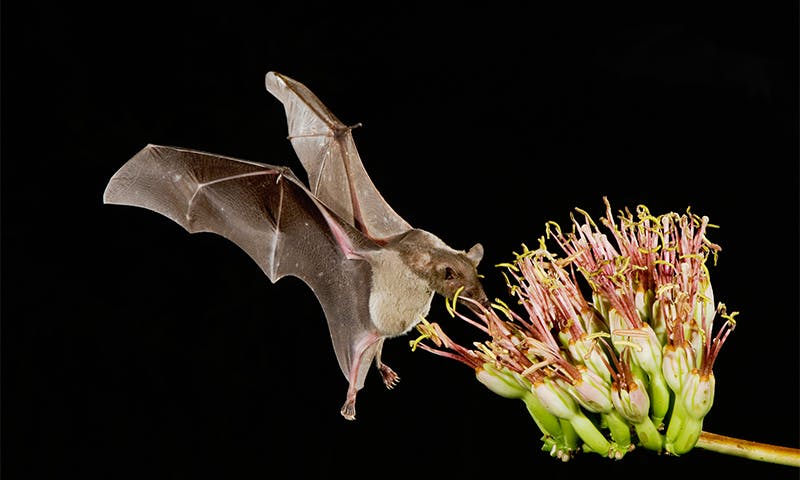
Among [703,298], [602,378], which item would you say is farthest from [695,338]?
[602,378]

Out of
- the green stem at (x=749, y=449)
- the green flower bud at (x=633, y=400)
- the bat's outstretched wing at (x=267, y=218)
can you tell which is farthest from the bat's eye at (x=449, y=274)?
the green stem at (x=749, y=449)

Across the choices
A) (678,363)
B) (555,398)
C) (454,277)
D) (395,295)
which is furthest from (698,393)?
(395,295)

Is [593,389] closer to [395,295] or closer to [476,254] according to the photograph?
[476,254]

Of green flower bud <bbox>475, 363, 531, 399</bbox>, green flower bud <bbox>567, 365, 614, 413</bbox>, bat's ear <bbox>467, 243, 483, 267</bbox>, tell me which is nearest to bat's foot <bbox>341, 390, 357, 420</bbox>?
green flower bud <bbox>475, 363, 531, 399</bbox>

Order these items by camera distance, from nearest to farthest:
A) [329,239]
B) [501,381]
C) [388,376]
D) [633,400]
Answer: [633,400] < [501,381] < [329,239] < [388,376]

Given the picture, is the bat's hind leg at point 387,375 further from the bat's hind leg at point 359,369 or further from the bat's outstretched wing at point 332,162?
the bat's outstretched wing at point 332,162

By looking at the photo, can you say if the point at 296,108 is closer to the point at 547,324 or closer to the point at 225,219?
the point at 225,219

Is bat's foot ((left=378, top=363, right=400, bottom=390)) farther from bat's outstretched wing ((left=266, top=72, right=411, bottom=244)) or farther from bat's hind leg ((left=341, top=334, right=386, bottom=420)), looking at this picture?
bat's outstretched wing ((left=266, top=72, right=411, bottom=244))

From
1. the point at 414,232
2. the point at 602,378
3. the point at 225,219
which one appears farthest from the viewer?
the point at 225,219
